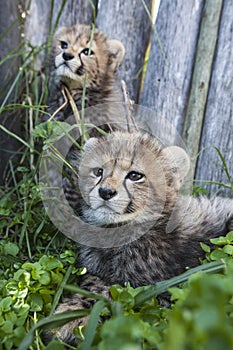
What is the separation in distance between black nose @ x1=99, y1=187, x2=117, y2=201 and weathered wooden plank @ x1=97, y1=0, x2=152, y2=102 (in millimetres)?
1497

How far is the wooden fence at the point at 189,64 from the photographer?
3.02m

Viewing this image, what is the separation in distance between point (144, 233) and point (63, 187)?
0.74 metres

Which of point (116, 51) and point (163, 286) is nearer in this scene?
point (163, 286)

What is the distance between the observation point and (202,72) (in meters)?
3.08

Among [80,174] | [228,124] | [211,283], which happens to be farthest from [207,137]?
[211,283]

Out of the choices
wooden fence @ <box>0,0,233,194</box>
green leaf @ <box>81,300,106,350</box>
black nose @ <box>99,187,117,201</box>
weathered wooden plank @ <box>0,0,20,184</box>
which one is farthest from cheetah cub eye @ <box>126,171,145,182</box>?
weathered wooden plank @ <box>0,0,20,184</box>

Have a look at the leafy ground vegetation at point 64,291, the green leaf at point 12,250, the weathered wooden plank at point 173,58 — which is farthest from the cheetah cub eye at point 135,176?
the weathered wooden plank at point 173,58

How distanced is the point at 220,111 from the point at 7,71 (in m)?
1.29

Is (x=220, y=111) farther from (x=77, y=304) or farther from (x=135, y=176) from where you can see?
(x=77, y=304)

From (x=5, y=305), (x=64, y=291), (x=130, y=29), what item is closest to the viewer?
(x=5, y=305)

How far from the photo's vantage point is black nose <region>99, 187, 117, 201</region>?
2.03 metres

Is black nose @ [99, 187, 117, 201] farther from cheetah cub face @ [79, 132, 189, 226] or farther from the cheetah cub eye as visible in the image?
the cheetah cub eye

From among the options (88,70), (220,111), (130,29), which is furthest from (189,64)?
(88,70)

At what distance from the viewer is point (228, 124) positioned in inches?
118
